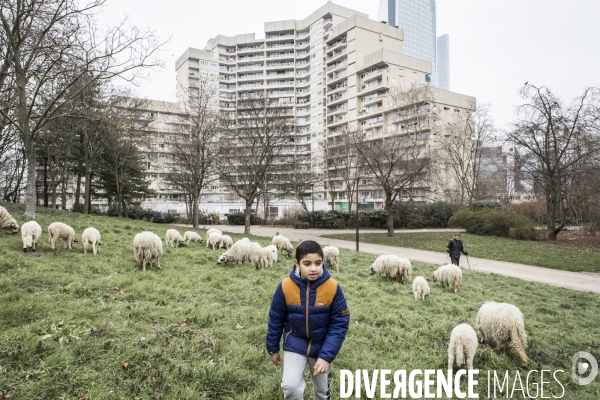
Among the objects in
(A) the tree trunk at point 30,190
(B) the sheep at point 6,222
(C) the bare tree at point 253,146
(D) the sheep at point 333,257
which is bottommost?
(D) the sheep at point 333,257

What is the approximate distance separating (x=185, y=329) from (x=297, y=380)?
8.32ft

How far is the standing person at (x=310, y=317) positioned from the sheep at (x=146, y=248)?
6.41 m

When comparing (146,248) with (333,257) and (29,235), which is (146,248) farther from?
(333,257)

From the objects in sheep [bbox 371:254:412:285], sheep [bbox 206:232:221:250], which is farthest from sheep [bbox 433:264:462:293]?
sheep [bbox 206:232:221:250]

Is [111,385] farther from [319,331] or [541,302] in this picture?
[541,302]

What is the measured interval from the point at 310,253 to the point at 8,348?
3.67m

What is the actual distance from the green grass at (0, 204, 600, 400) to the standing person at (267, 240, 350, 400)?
0.83m

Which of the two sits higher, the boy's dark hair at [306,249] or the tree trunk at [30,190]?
the tree trunk at [30,190]

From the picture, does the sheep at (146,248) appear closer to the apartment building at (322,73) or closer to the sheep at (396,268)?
the sheep at (396,268)

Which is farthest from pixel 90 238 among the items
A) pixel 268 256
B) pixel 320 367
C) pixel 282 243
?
pixel 320 367

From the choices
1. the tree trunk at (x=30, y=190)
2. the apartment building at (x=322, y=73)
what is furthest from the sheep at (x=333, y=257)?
the apartment building at (x=322, y=73)

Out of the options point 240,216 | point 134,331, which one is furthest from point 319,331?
point 240,216

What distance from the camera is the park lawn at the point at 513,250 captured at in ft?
51.6

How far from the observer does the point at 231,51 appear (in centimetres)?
8825
